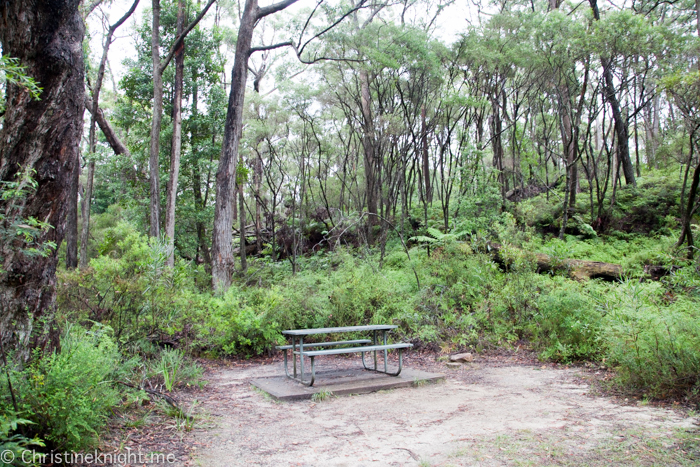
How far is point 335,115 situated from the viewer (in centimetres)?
1933

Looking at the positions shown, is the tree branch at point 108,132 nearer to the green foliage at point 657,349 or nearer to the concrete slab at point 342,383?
the concrete slab at point 342,383

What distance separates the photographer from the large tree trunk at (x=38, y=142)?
142 inches

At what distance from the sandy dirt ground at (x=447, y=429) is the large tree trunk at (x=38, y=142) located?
1.74 meters

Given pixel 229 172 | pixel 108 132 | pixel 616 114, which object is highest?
pixel 108 132

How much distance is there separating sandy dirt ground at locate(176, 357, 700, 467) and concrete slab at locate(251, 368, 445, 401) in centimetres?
14

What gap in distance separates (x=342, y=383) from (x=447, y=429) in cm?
204

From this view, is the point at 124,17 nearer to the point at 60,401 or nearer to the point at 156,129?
the point at 156,129

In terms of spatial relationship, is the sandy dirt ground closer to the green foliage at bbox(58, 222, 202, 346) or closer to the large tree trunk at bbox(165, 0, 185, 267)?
the green foliage at bbox(58, 222, 202, 346)

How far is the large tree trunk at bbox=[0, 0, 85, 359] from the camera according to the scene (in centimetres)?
360

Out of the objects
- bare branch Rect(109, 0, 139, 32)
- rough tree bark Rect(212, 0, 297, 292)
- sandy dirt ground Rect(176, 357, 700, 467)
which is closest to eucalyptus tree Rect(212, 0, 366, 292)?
rough tree bark Rect(212, 0, 297, 292)

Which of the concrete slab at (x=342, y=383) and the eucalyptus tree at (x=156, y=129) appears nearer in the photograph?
the concrete slab at (x=342, y=383)

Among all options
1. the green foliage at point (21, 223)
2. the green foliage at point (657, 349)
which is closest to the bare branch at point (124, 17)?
the green foliage at point (21, 223)

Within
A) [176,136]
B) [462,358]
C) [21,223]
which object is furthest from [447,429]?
[176,136]

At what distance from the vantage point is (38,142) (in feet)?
12.5
